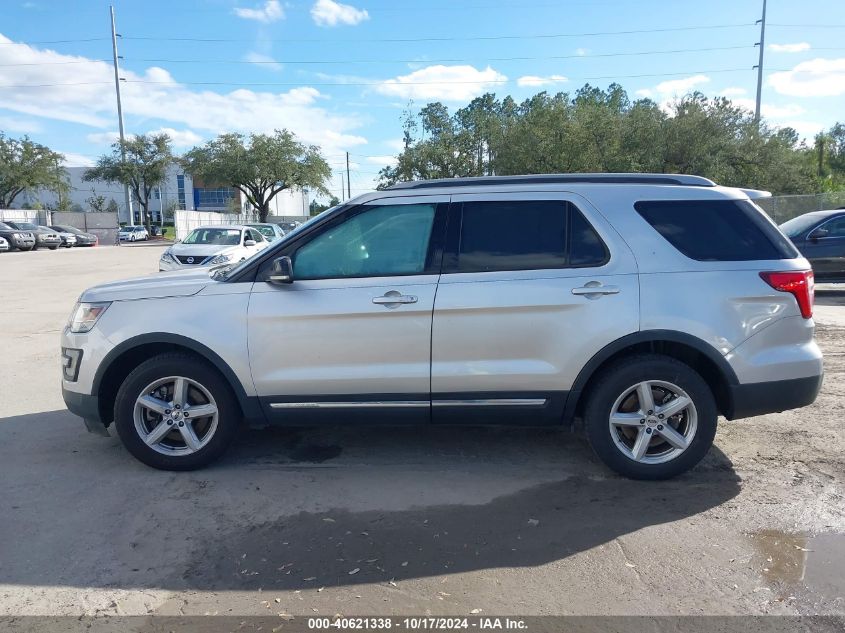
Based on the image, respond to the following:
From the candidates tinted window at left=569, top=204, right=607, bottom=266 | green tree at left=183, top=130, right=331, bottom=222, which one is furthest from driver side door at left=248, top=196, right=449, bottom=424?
green tree at left=183, top=130, right=331, bottom=222

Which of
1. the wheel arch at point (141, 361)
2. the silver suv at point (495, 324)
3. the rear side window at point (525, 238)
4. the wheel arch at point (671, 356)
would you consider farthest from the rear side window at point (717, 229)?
the wheel arch at point (141, 361)

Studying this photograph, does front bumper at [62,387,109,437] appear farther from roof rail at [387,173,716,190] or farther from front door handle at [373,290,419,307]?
roof rail at [387,173,716,190]

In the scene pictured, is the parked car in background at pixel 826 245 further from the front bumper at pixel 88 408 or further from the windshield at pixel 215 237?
the windshield at pixel 215 237

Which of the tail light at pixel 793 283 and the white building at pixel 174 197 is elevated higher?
the white building at pixel 174 197

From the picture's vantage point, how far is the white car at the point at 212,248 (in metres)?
14.9

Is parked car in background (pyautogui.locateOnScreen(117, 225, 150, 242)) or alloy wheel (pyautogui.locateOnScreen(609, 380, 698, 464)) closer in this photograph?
alloy wheel (pyautogui.locateOnScreen(609, 380, 698, 464))

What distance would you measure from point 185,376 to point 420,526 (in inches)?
74.6

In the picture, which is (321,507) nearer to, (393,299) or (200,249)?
(393,299)

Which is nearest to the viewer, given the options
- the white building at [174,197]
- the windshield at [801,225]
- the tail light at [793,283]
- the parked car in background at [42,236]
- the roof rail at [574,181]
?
the tail light at [793,283]

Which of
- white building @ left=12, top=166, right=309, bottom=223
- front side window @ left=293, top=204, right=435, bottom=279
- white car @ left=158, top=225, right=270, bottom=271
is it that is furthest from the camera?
white building @ left=12, top=166, right=309, bottom=223

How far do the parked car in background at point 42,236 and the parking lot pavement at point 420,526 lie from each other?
36.9 m

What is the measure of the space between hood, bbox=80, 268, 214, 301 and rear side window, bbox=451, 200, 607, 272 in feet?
5.82

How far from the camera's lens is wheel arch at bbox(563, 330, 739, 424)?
3990 millimetres

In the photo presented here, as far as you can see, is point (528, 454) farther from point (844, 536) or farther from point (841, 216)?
point (841, 216)
